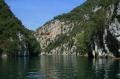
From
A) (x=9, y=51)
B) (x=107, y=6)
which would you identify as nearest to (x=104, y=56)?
(x=107, y=6)

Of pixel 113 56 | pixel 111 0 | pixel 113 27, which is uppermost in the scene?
pixel 111 0

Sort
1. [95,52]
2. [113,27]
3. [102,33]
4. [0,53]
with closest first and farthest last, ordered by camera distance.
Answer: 1. [113,27]
2. [102,33]
3. [95,52]
4. [0,53]

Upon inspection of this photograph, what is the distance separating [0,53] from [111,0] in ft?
181

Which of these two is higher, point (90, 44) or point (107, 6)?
point (107, 6)

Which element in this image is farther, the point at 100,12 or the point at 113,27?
the point at 100,12

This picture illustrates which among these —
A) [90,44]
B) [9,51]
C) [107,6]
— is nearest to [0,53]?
[9,51]

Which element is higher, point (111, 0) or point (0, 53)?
point (111, 0)

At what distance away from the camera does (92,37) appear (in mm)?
177125

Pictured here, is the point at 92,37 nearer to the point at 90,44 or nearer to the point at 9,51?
the point at 90,44

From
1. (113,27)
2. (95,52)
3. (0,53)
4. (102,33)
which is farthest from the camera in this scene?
(0,53)

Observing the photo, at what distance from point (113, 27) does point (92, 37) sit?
28.8m

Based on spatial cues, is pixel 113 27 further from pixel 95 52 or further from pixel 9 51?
pixel 9 51

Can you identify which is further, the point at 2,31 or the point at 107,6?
the point at 2,31

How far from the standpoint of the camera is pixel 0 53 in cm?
18638
